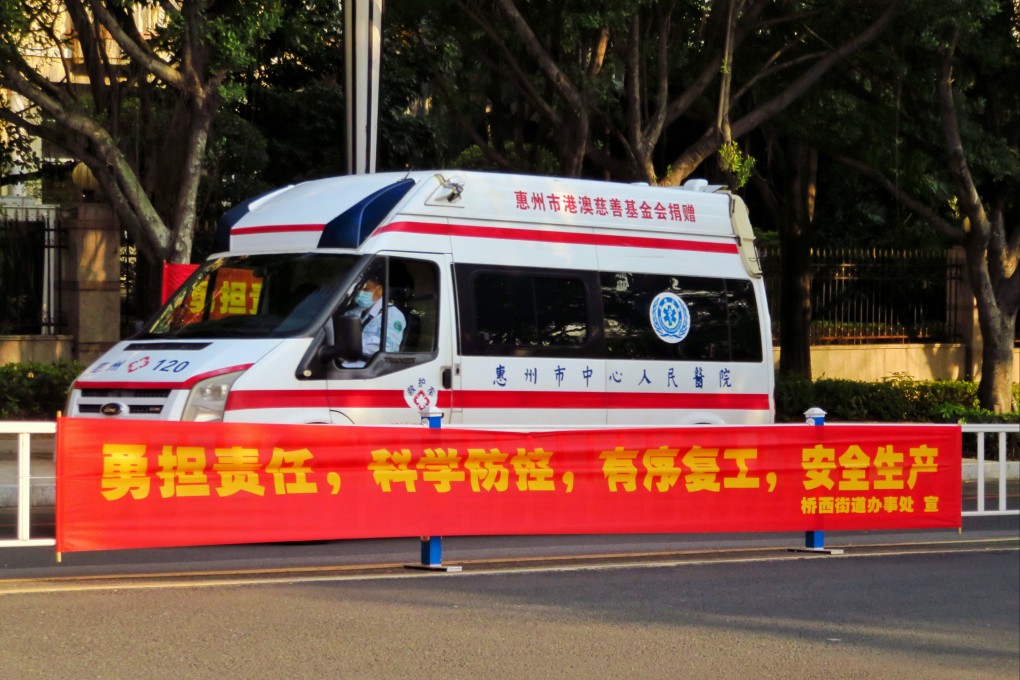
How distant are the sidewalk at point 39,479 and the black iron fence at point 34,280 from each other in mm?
3868

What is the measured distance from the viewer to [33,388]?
697 inches

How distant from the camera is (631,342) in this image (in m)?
12.7

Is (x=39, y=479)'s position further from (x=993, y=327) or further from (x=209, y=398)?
(x=993, y=327)

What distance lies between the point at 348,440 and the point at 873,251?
60.0ft

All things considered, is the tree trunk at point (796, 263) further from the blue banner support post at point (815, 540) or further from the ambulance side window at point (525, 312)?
the blue banner support post at point (815, 540)

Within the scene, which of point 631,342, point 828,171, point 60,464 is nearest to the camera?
point 60,464

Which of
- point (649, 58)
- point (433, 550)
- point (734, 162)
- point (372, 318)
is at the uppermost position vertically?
point (649, 58)

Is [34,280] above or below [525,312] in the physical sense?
above

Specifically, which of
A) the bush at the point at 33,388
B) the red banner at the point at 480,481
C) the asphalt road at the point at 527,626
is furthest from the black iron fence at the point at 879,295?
the asphalt road at the point at 527,626

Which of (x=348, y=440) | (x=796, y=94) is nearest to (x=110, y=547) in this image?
(x=348, y=440)

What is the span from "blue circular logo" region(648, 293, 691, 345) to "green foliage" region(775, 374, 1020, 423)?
358 inches

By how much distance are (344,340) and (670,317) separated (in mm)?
3572

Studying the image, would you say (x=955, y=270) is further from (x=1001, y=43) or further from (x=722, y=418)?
(x=722, y=418)

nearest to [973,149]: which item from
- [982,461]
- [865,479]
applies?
[982,461]
